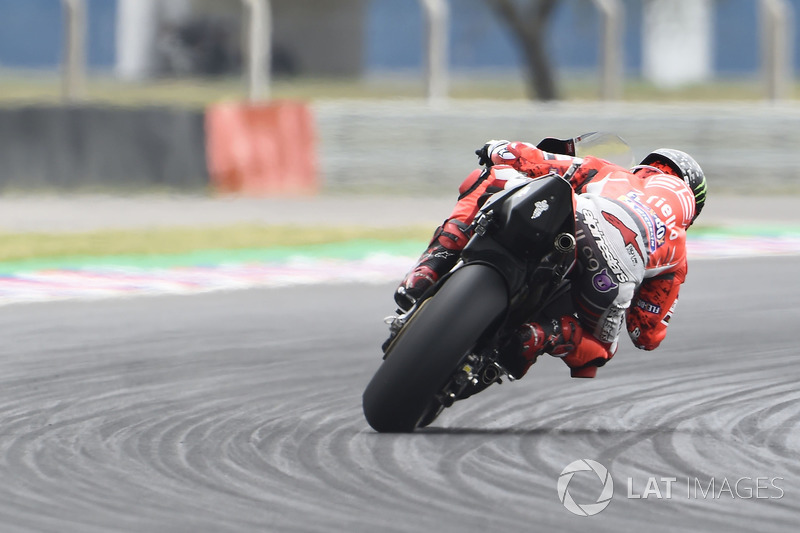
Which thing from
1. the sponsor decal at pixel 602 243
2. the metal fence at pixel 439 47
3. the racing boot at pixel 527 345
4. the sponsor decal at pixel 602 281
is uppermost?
the metal fence at pixel 439 47

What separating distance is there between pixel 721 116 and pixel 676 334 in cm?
900

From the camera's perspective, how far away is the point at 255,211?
15.1 metres

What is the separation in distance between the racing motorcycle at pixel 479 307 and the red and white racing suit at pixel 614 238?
19 cm

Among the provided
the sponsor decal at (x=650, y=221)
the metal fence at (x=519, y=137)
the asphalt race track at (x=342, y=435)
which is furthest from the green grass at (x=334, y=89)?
the sponsor decal at (x=650, y=221)

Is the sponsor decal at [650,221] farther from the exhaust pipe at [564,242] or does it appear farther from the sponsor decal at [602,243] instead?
the exhaust pipe at [564,242]

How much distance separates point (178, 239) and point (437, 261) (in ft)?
24.6

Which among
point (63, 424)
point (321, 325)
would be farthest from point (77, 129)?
point (63, 424)

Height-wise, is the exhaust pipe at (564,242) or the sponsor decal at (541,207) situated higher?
the sponsor decal at (541,207)

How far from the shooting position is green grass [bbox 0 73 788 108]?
22703 mm

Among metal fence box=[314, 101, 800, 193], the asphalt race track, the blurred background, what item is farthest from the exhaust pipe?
metal fence box=[314, 101, 800, 193]

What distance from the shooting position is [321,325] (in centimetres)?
824

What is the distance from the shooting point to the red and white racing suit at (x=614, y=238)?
5.34 meters

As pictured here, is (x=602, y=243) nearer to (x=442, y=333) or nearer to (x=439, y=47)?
(x=442, y=333)

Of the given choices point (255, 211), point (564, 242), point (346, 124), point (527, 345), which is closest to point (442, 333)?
point (527, 345)
